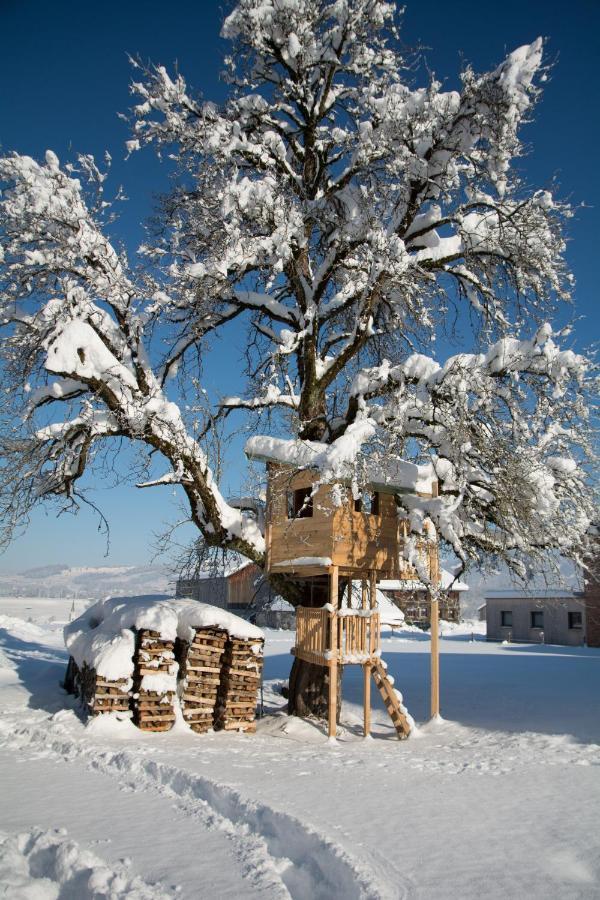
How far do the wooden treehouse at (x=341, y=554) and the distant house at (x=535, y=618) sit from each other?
22.0 m

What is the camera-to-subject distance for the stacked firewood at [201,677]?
12281 millimetres

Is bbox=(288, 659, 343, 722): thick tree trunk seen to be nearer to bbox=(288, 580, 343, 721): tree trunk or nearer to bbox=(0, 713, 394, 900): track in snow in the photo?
bbox=(288, 580, 343, 721): tree trunk

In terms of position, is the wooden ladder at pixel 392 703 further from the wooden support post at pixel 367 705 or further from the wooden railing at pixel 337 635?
the wooden railing at pixel 337 635

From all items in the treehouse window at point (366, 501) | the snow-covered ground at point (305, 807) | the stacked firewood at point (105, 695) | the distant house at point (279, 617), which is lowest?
the snow-covered ground at point (305, 807)

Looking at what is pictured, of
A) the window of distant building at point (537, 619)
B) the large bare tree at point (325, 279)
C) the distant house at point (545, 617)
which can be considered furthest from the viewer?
the window of distant building at point (537, 619)

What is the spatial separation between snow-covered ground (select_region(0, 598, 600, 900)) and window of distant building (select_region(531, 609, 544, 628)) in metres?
26.0

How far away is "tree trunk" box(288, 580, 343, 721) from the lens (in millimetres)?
13445

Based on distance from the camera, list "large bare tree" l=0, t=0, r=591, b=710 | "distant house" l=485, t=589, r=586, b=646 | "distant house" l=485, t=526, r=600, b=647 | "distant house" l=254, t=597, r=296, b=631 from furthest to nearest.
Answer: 1. "distant house" l=254, t=597, r=296, b=631
2. "distant house" l=485, t=589, r=586, b=646
3. "distant house" l=485, t=526, r=600, b=647
4. "large bare tree" l=0, t=0, r=591, b=710

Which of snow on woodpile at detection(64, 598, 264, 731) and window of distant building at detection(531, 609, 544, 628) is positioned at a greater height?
window of distant building at detection(531, 609, 544, 628)

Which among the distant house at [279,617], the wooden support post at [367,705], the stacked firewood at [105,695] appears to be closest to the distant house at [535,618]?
the distant house at [279,617]

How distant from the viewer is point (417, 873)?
15.7 feet

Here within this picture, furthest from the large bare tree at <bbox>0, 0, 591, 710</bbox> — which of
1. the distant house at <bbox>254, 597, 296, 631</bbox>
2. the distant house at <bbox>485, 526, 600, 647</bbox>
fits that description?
the distant house at <bbox>254, 597, 296, 631</bbox>

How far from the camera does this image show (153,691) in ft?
38.6

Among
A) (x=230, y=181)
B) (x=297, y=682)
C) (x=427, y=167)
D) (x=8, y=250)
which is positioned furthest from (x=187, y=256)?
(x=297, y=682)
